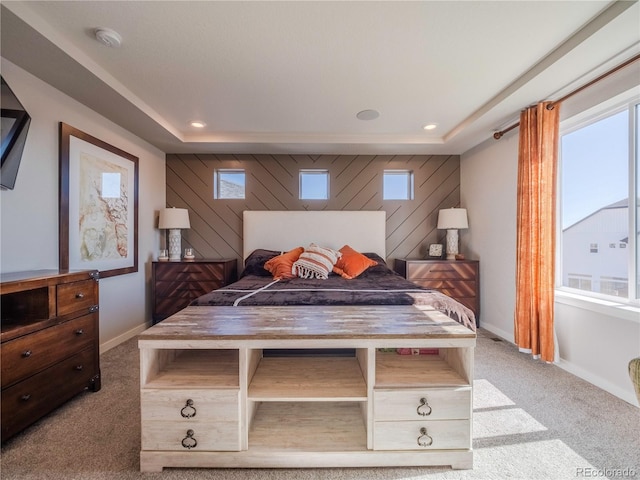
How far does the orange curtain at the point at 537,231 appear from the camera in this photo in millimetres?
2385

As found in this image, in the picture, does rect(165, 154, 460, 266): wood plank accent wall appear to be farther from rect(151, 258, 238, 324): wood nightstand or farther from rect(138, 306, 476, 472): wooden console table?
rect(138, 306, 476, 472): wooden console table

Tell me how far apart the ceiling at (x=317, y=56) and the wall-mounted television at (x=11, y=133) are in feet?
0.98

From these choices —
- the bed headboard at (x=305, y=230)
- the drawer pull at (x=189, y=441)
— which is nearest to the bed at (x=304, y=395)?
the drawer pull at (x=189, y=441)

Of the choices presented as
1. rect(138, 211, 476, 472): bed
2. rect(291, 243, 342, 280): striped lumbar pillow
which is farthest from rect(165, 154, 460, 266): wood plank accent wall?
rect(138, 211, 476, 472): bed

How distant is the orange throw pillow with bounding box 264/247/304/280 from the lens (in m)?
3.17

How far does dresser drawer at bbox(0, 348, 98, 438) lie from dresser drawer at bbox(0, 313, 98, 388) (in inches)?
1.9

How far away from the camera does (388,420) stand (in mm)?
1331

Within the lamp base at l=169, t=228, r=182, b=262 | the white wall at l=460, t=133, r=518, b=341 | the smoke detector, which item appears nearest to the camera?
the smoke detector

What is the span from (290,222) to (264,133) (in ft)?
4.00

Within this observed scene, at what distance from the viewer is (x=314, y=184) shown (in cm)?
415

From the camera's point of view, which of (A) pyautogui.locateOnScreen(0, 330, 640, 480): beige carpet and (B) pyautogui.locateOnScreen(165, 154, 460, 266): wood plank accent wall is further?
(B) pyautogui.locateOnScreen(165, 154, 460, 266): wood plank accent wall

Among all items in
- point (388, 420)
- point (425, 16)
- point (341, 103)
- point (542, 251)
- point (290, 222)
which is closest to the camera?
point (388, 420)

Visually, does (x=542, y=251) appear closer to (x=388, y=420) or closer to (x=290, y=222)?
(x=388, y=420)

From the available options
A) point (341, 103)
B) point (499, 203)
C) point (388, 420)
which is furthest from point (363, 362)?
point (499, 203)
